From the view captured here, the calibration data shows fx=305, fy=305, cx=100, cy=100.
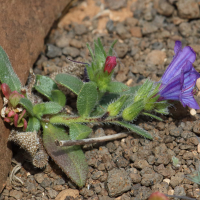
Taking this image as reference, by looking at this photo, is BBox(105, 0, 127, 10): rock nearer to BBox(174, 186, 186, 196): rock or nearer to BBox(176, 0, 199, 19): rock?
BBox(176, 0, 199, 19): rock

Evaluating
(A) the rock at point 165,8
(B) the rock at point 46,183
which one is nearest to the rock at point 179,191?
(B) the rock at point 46,183

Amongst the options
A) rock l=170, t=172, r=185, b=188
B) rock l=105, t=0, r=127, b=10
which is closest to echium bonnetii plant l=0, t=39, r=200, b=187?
rock l=170, t=172, r=185, b=188

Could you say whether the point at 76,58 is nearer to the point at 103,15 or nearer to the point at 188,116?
the point at 103,15

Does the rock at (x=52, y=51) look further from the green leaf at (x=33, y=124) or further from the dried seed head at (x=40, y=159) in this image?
the dried seed head at (x=40, y=159)

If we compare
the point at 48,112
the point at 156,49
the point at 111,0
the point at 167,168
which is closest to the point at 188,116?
the point at 167,168

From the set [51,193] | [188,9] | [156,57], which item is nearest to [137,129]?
[51,193]

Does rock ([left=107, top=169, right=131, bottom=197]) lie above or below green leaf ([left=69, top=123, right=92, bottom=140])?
below
